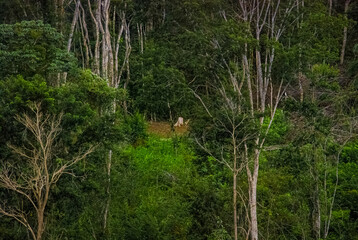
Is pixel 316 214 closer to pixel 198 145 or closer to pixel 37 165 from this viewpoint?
pixel 198 145

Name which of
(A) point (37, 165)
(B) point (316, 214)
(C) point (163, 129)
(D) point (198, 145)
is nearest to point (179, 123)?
(C) point (163, 129)

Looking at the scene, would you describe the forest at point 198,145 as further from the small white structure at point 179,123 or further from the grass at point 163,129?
the small white structure at point 179,123

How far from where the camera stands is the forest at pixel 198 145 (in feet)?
48.9

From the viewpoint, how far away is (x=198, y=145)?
1712 cm

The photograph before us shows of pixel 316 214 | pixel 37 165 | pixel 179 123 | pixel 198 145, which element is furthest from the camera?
pixel 179 123

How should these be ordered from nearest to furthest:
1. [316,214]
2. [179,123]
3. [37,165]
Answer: [37,165] → [316,214] → [179,123]

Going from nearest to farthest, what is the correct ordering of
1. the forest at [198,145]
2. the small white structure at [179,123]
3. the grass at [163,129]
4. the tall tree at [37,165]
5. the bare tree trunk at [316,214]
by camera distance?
the tall tree at [37,165]
the forest at [198,145]
the bare tree trunk at [316,214]
the grass at [163,129]
the small white structure at [179,123]

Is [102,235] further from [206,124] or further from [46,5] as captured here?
[46,5]

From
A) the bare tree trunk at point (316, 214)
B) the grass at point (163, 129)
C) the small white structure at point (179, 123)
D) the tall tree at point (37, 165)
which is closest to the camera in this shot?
the tall tree at point (37, 165)

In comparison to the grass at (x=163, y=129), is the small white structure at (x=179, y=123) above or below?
above

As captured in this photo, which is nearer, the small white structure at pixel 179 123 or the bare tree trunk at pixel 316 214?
the bare tree trunk at pixel 316 214

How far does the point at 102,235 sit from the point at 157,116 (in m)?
14.4

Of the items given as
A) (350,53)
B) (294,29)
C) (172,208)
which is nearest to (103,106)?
(172,208)

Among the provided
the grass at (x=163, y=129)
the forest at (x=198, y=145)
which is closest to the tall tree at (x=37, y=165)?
the forest at (x=198, y=145)
